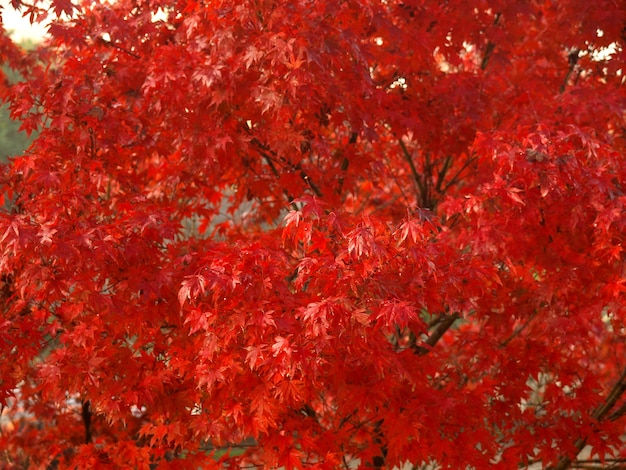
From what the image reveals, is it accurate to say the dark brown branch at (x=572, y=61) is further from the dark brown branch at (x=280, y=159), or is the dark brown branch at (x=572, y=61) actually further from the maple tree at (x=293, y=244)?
the dark brown branch at (x=280, y=159)

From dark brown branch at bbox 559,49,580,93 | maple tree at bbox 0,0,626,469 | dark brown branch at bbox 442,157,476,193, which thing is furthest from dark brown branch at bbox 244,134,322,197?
dark brown branch at bbox 559,49,580,93

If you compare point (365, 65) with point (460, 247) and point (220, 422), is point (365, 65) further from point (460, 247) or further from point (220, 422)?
point (220, 422)

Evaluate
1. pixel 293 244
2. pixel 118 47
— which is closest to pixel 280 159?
pixel 293 244

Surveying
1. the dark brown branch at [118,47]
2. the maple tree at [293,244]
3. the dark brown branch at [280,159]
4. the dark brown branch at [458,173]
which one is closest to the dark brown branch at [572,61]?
the maple tree at [293,244]

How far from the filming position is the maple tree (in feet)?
10.2

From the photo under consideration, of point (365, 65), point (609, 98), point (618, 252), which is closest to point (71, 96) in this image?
point (365, 65)

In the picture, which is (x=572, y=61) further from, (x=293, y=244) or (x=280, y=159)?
(x=293, y=244)

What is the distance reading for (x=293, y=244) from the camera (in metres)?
3.99

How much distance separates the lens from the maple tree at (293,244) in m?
3.11

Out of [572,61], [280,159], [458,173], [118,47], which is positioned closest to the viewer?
[118,47]

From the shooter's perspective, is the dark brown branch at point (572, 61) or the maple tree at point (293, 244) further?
the dark brown branch at point (572, 61)

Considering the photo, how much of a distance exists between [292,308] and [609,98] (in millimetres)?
2717

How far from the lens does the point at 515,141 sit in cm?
413

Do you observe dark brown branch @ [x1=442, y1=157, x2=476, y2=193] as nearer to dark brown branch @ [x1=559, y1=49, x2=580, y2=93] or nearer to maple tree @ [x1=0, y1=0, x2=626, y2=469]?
maple tree @ [x1=0, y1=0, x2=626, y2=469]
